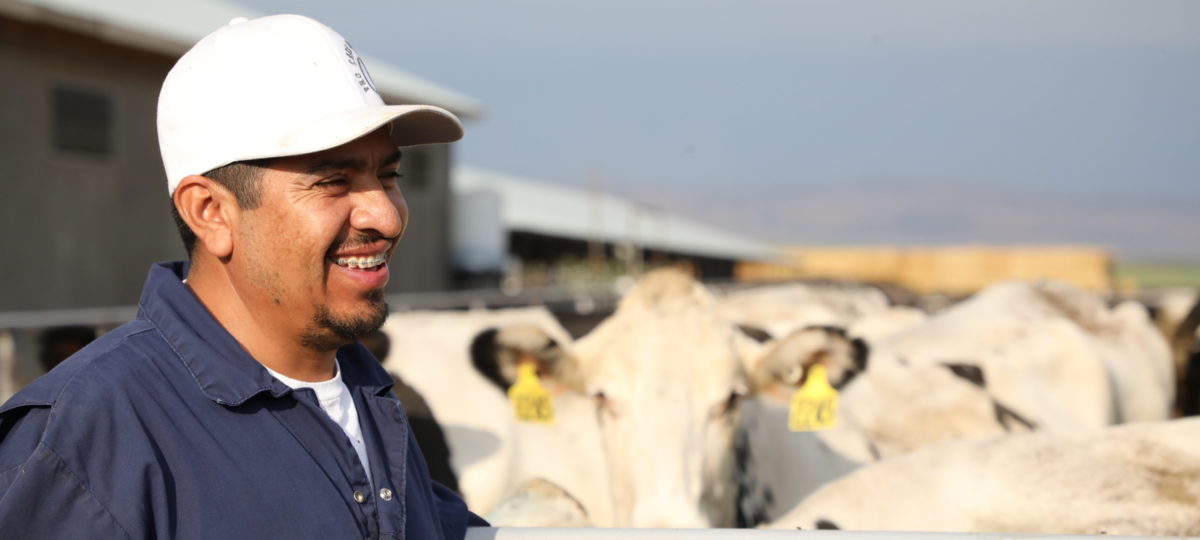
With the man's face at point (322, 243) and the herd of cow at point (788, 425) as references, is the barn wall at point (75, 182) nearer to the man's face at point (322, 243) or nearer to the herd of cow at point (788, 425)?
Answer: the herd of cow at point (788, 425)

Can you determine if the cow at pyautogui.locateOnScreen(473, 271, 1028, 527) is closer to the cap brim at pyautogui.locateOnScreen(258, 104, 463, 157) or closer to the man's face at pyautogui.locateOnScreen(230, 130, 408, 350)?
the man's face at pyautogui.locateOnScreen(230, 130, 408, 350)

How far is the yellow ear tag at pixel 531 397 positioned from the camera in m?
4.80

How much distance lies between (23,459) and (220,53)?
683mm

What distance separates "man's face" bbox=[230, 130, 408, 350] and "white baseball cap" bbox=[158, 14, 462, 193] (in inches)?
2.6

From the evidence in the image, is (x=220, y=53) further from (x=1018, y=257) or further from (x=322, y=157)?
(x=1018, y=257)

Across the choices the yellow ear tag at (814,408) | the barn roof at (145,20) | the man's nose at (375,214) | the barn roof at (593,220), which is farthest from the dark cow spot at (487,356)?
the barn roof at (593,220)

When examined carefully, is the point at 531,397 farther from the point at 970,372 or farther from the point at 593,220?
the point at 593,220

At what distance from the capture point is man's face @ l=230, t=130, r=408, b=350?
68.5 inches

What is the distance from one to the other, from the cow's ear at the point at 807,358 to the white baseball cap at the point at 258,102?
10.7 ft

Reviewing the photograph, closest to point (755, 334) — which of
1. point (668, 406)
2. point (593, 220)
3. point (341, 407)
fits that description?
point (668, 406)

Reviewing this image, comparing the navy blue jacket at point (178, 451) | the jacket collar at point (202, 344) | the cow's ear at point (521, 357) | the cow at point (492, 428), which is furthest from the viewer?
the cow at point (492, 428)

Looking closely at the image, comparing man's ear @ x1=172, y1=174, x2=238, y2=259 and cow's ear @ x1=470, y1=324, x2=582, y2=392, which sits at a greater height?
man's ear @ x1=172, y1=174, x2=238, y2=259

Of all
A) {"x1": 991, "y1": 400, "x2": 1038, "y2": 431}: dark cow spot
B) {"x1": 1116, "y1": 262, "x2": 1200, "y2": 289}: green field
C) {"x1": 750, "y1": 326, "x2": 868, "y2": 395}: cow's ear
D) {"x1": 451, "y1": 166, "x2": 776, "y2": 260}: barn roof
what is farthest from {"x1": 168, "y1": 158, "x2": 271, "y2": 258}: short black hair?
{"x1": 1116, "y1": 262, "x2": 1200, "y2": 289}: green field

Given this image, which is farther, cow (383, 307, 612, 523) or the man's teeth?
cow (383, 307, 612, 523)
